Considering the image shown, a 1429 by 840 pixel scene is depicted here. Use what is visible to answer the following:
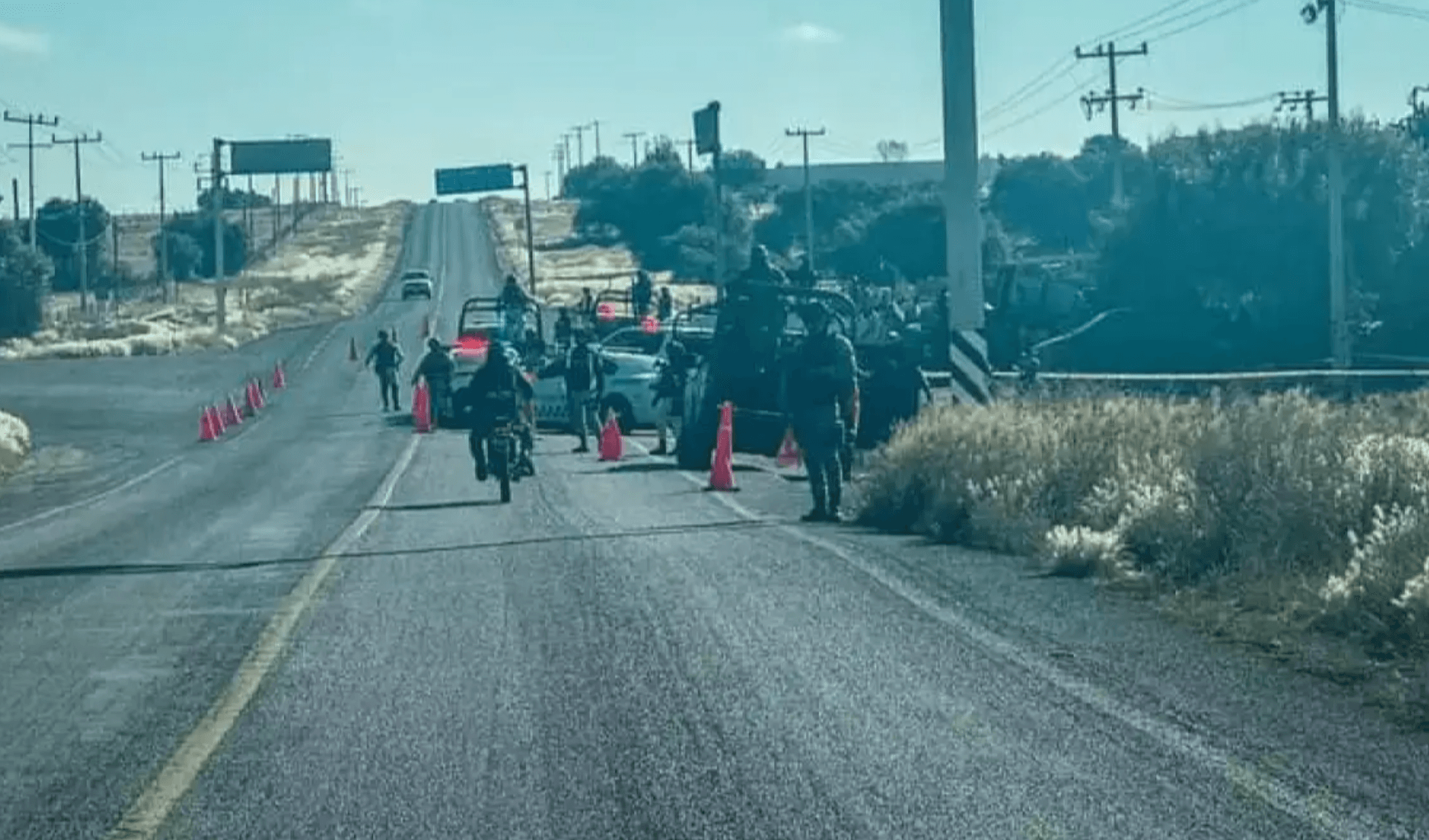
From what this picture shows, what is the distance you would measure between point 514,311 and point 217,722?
38634mm

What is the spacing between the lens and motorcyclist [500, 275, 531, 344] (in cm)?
4647

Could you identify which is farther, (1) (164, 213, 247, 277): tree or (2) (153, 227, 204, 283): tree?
(2) (153, 227, 204, 283): tree

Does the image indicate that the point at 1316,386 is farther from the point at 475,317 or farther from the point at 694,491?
the point at 475,317

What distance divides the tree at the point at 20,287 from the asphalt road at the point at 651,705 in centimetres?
8826

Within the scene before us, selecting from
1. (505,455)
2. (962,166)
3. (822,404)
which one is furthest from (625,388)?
(822,404)

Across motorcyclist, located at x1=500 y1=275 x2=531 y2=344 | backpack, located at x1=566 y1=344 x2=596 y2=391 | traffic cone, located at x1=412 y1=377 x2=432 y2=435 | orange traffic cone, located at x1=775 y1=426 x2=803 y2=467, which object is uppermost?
motorcyclist, located at x1=500 y1=275 x2=531 y2=344

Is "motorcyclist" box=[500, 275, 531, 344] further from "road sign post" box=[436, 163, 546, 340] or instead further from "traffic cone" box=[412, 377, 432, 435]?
"road sign post" box=[436, 163, 546, 340]

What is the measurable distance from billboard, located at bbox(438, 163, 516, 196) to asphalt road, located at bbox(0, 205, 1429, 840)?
75237 mm

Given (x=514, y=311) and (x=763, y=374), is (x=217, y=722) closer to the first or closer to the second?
(x=763, y=374)

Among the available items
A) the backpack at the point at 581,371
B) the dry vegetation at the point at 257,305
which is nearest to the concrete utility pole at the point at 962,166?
the backpack at the point at 581,371

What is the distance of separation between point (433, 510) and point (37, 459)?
74.6 ft

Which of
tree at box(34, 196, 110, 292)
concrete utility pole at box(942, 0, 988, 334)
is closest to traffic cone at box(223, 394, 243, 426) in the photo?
concrete utility pole at box(942, 0, 988, 334)

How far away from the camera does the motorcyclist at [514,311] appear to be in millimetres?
46469

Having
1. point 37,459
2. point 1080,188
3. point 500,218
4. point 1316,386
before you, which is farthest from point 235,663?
point 500,218
